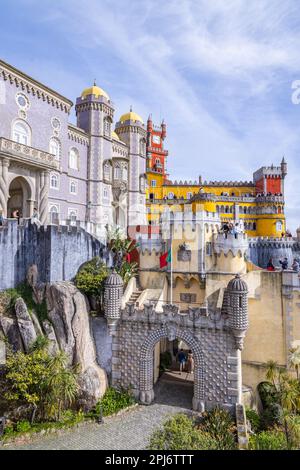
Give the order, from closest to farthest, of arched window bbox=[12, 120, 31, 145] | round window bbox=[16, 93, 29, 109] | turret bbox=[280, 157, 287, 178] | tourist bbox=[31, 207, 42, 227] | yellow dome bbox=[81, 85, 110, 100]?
tourist bbox=[31, 207, 42, 227]
arched window bbox=[12, 120, 31, 145]
round window bbox=[16, 93, 29, 109]
yellow dome bbox=[81, 85, 110, 100]
turret bbox=[280, 157, 287, 178]

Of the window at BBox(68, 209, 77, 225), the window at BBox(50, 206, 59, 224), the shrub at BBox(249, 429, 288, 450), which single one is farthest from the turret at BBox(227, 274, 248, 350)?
the window at BBox(68, 209, 77, 225)

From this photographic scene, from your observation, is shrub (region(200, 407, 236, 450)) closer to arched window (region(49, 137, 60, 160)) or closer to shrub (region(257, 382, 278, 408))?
shrub (region(257, 382, 278, 408))

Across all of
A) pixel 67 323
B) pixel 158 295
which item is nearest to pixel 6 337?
pixel 67 323

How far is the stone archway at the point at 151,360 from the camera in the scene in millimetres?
17172

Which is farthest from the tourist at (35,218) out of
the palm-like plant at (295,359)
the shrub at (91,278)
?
the palm-like plant at (295,359)

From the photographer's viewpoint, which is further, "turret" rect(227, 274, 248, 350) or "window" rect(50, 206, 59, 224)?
"window" rect(50, 206, 59, 224)

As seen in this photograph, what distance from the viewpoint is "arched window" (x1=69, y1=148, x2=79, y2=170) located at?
33862mm

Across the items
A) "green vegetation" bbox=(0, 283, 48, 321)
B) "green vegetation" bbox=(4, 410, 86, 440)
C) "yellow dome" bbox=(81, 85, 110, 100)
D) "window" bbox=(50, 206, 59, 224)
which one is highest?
"yellow dome" bbox=(81, 85, 110, 100)

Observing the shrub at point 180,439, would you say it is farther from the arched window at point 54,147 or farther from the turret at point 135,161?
the turret at point 135,161

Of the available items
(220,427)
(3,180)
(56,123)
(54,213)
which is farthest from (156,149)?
(220,427)

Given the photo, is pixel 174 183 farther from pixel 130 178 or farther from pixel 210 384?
pixel 210 384

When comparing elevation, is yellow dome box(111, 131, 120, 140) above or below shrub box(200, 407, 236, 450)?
above

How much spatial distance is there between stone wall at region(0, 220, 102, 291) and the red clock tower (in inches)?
1618

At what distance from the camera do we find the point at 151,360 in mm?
18281
